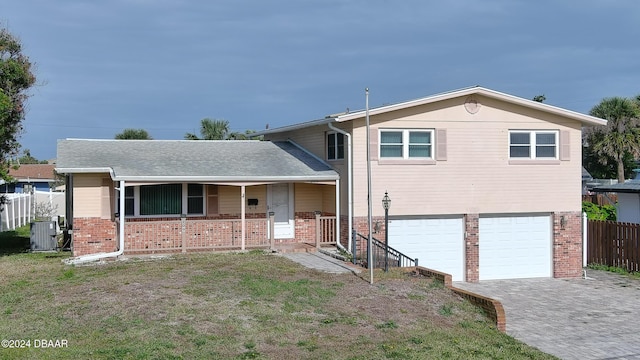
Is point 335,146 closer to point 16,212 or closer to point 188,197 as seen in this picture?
point 188,197

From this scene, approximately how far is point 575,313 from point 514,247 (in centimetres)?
573

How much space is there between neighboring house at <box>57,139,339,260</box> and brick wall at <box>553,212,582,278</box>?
7595 mm

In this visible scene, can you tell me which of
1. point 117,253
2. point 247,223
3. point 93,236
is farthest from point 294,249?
point 93,236

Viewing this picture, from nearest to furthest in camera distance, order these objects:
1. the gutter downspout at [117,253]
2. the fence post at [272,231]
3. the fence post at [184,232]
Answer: the gutter downspout at [117,253] < the fence post at [184,232] < the fence post at [272,231]

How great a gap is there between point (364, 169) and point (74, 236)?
884cm

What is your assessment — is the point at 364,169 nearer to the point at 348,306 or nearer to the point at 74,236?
the point at 348,306

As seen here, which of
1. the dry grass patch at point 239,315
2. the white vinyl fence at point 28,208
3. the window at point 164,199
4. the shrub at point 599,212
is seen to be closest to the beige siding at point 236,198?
the window at point 164,199

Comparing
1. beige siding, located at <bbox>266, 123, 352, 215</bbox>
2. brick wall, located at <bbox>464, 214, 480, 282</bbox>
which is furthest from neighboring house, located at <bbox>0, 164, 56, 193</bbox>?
brick wall, located at <bbox>464, 214, 480, 282</bbox>

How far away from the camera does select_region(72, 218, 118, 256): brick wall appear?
1864 cm

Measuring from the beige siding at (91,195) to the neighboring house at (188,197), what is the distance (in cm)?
3

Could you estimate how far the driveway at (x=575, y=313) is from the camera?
12070mm

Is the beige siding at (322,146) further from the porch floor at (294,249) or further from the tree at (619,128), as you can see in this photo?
the tree at (619,128)

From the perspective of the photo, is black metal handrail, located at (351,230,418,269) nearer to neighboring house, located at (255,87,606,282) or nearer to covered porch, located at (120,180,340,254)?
neighboring house, located at (255,87,606,282)

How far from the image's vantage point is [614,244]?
21.8 metres
